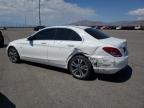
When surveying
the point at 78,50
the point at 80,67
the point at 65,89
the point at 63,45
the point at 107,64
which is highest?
the point at 63,45

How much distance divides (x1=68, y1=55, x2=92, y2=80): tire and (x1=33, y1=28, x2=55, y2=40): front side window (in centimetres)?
130

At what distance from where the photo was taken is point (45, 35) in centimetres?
729

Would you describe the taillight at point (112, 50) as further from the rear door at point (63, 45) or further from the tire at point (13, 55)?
the tire at point (13, 55)

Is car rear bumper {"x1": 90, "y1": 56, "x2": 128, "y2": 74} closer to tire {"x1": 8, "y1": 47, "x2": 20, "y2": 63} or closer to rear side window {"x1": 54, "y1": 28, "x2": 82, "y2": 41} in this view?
rear side window {"x1": 54, "y1": 28, "x2": 82, "y2": 41}

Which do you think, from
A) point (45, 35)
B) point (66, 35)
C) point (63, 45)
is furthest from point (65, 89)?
point (45, 35)

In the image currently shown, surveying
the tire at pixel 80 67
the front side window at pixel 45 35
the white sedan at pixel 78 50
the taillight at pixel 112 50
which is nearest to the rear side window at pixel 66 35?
the white sedan at pixel 78 50

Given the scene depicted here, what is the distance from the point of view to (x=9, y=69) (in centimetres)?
735

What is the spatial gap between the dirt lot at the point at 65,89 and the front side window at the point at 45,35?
1179 mm

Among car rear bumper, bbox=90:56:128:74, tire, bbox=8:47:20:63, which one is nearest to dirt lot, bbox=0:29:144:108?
car rear bumper, bbox=90:56:128:74

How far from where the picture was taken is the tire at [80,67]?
6035mm

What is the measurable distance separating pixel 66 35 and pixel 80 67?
1.24 m

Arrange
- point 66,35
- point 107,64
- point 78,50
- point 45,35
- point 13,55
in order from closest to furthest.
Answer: point 107,64
point 78,50
point 66,35
point 45,35
point 13,55

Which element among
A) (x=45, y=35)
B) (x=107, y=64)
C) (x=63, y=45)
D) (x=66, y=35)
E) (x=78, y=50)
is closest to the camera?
(x=107, y=64)

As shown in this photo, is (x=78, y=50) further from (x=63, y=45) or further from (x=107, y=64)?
(x=107, y=64)
